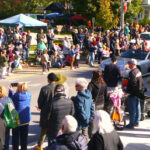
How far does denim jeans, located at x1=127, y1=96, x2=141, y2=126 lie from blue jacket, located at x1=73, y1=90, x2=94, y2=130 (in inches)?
98.2

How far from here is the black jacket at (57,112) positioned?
23.0ft

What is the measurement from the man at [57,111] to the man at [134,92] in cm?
300

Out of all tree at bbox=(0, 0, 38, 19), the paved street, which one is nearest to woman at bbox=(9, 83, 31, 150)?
the paved street

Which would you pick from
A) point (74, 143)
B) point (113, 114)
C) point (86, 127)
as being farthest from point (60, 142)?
point (113, 114)

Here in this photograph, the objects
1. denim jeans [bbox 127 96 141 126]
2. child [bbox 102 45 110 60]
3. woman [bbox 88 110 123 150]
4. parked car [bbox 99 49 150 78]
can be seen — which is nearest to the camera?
woman [bbox 88 110 123 150]

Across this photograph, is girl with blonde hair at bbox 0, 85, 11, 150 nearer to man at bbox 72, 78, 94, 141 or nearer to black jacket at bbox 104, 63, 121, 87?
man at bbox 72, 78, 94, 141

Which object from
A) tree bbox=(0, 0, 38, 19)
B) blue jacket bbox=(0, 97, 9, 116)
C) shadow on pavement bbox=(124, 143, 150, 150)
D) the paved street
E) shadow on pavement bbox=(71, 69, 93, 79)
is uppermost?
tree bbox=(0, 0, 38, 19)

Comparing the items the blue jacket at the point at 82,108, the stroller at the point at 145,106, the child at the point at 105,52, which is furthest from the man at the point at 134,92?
the child at the point at 105,52

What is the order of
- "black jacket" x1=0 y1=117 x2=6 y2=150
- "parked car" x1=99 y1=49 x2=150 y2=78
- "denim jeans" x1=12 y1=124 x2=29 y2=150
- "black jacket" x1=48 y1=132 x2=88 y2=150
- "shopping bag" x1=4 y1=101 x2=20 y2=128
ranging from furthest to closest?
"parked car" x1=99 y1=49 x2=150 y2=78
"denim jeans" x1=12 y1=124 x2=29 y2=150
"shopping bag" x1=4 y1=101 x2=20 y2=128
"black jacket" x1=0 y1=117 x2=6 y2=150
"black jacket" x1=48 y1=132 x2=88 y2=150

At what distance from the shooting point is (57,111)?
6996 millimetres

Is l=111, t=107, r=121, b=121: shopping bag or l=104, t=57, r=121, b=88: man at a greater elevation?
l=104, t=57, r=121, b=88: man

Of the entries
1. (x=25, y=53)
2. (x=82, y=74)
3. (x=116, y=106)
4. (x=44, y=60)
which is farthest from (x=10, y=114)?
(x=25, y=53)

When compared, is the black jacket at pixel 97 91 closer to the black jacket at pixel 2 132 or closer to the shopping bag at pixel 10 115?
the shopping bag at pixel 10 115

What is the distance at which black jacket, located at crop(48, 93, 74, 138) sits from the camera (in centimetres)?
700
